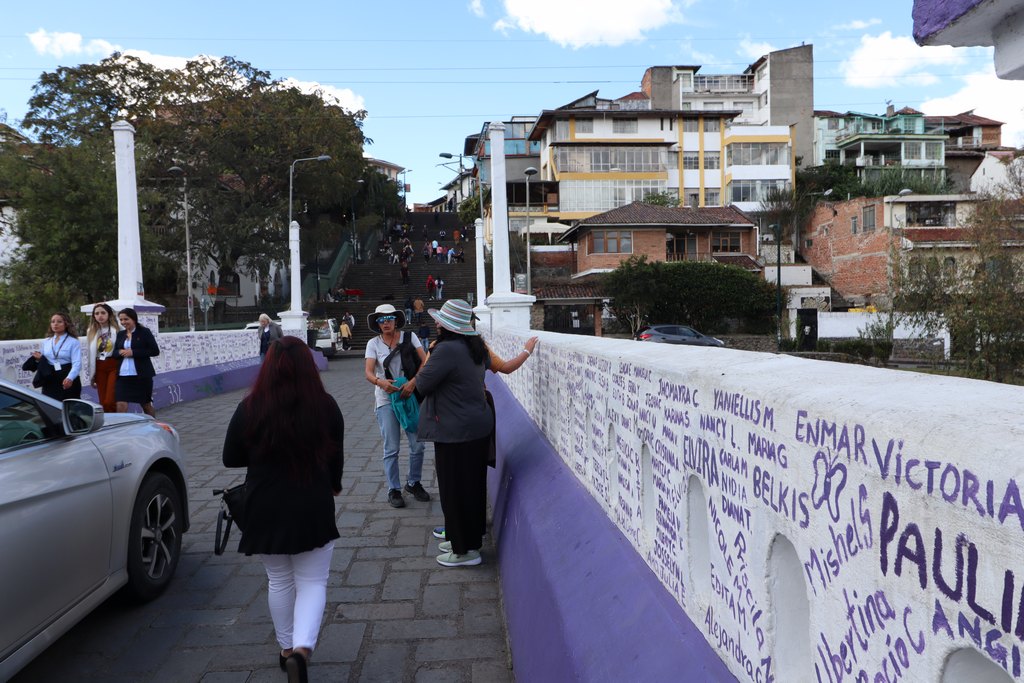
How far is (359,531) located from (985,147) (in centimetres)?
9107

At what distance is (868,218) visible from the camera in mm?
53438

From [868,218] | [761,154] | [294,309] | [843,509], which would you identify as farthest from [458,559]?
[761,154]

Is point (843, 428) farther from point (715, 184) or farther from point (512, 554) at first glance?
point (715, 184)

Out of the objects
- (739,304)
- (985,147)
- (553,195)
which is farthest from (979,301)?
(985,147)

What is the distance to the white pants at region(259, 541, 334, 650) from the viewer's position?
3744 millimetres

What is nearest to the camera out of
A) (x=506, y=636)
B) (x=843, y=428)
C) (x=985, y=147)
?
(x=843, y=428)

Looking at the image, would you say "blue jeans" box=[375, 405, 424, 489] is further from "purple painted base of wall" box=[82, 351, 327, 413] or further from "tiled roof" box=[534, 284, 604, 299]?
"tiled roof" box=[534, 284, 604, 299]

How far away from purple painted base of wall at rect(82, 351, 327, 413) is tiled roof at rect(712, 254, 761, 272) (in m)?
40.5

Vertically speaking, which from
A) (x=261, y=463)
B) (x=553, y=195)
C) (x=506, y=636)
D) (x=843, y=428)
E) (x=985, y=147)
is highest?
(x=985, y=147)

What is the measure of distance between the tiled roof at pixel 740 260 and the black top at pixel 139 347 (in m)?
49.4

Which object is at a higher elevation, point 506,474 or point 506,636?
point 506,474

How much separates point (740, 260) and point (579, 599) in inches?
2146

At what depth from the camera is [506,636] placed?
435cm

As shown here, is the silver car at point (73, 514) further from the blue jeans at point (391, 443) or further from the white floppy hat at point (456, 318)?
the blue jeans at point (391, 443)
